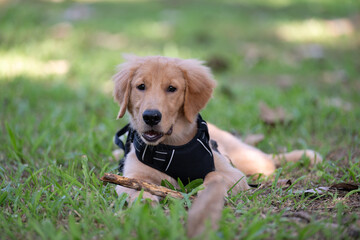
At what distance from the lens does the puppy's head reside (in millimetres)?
2945

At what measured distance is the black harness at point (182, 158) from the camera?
9.86 ft

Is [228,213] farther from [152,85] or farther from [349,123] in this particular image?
[349,123]

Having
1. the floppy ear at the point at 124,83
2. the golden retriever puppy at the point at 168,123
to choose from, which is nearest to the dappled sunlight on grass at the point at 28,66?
the floppy ear at the point at 124,83

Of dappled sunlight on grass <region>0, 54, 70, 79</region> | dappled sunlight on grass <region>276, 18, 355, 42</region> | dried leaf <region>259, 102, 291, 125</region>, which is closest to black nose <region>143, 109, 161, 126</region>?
dried leaf <region>259, 102, 291, 125</region>

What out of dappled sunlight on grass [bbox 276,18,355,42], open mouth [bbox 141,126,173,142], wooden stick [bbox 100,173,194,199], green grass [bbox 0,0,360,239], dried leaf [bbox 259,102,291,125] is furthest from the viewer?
dappled sunlight on grass [bbox 276,18,355,42]

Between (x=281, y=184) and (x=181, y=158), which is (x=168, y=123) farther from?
(x=281, y=184)

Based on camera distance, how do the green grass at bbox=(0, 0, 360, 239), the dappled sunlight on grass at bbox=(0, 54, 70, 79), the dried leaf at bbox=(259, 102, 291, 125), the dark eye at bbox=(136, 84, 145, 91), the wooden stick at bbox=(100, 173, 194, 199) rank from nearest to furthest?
the green grass at bbox=(0, 0, 360, 239)
the wooden stick at bbox=(100, 173, 194, 199)
the dark eye at bbox=(136, 84, 145, 91)
the dried leaf at bbox=(259, 102, 291, 125)
the dappled sunlight on grass at bbox=(0, 54, 70, 79)

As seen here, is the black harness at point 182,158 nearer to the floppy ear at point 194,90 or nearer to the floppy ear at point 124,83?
the floppy ear at point 194,90

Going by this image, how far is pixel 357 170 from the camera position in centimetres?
343

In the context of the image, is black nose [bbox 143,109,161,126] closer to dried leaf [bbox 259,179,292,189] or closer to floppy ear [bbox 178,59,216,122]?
floppy ear [bbox 178,59,216,122]

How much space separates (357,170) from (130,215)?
6.91 ft

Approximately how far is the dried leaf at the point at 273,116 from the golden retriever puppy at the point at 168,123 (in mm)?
1642

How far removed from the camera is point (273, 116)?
488 centimetres

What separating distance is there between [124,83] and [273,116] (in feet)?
7.45
